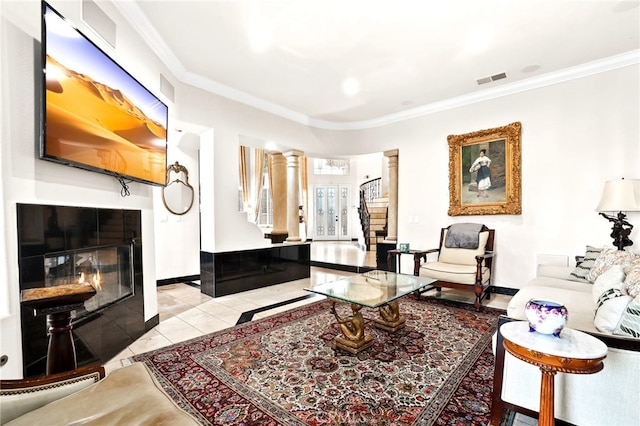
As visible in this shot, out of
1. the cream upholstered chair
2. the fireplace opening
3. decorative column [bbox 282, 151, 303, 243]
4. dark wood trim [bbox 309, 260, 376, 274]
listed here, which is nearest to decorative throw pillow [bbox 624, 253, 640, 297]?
the cream upholstered chair

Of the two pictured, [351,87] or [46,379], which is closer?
[46,379]

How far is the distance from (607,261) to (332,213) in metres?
9.80

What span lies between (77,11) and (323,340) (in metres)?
3.28

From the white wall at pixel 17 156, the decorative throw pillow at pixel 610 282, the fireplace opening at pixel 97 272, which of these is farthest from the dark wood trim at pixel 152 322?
the decorative throw pillow at pixel 610 282

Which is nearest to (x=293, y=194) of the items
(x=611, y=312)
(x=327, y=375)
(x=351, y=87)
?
(x=351, y=87)

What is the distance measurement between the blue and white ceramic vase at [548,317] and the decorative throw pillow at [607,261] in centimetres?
180

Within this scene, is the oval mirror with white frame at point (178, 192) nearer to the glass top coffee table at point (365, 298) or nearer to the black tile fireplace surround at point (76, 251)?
the black tile fireplace surround at point (76, 251)

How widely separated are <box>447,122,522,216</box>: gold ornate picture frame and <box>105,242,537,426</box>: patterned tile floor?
1.37 meters

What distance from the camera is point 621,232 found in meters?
3.21

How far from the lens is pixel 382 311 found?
296 cm

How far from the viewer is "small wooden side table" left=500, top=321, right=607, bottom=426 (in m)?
1.15

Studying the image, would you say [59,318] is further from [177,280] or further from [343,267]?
[343,267]

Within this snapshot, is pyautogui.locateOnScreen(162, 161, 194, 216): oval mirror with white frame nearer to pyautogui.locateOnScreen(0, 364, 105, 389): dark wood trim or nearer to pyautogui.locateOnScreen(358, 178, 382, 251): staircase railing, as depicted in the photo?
pyautogui.locateOnScreen(0, 364, 105, 389): dark wood trim

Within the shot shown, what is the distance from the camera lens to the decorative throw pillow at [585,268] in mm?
2992
